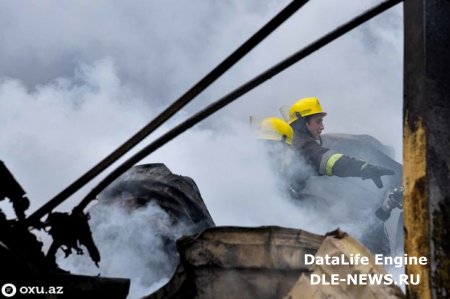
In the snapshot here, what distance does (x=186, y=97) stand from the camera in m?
2.42

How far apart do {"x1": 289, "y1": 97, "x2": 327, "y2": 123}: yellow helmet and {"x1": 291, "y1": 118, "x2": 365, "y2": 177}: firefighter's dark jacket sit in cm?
19

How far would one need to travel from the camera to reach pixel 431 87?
1940 mm

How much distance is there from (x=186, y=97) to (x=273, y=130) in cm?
644

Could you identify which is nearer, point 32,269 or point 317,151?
point 32,269

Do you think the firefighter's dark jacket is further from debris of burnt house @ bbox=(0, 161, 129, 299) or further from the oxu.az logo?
the oxu.az logo

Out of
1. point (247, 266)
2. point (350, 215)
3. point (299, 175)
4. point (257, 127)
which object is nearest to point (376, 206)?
point (350, 215)

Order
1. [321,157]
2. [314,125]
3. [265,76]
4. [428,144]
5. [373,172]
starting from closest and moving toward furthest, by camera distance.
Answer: [428,144] < [265,76] < [373,172] < [321,157] < [314,125]

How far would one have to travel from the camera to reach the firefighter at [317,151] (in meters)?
6.67

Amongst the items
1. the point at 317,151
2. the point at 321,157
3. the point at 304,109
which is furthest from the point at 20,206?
the point at 304,109

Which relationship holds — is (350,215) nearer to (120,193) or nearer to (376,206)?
(376,206)

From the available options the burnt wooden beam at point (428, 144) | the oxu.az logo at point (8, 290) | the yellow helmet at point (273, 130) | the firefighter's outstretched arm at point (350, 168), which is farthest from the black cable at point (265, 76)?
the yellow helmet at point (273, 130)

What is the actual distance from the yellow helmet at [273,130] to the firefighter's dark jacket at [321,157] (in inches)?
11.5

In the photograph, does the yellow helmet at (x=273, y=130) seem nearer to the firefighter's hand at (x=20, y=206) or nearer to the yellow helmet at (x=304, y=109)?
the yellow helmet at (x=304, y=109)

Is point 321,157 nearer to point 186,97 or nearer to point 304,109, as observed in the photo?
point 304,109
